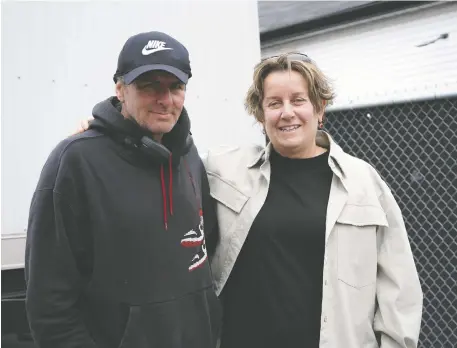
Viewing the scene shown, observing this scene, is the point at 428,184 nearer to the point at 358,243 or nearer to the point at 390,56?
the point at 390,56

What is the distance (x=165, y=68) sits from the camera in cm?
166

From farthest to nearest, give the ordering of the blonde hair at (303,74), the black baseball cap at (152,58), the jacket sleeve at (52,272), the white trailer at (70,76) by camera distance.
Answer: the white trailer at (70,76)
the blonde hair at (303,74)
the black baseball cap at (152,58)
the jacket sleeve at (52,272)

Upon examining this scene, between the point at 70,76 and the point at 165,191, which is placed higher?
the point at 70,76

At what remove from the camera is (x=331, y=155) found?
7.16 ft

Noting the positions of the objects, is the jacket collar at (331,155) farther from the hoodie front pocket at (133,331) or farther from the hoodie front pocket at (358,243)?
the hoodie front pocket at (133,331)

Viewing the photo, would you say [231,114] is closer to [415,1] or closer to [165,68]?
[165,68]

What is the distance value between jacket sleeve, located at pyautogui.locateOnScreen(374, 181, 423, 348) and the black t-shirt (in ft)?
0.89

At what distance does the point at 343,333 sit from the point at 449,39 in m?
3.09

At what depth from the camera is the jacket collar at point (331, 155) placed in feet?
7.02

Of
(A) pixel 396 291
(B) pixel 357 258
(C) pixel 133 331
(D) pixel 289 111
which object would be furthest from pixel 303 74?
(C) pixel 133 331

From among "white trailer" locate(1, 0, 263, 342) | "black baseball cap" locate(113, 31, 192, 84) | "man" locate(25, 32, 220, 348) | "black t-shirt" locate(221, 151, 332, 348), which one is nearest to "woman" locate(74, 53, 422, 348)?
"black t-shirt" locate(221, 151, 332, 348)

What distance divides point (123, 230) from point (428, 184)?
3444mm

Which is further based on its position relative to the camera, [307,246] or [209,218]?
[209,218]

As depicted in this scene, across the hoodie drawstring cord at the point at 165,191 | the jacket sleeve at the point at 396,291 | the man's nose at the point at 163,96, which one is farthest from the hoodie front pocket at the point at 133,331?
the jacket sleeve at the point at 396,291
